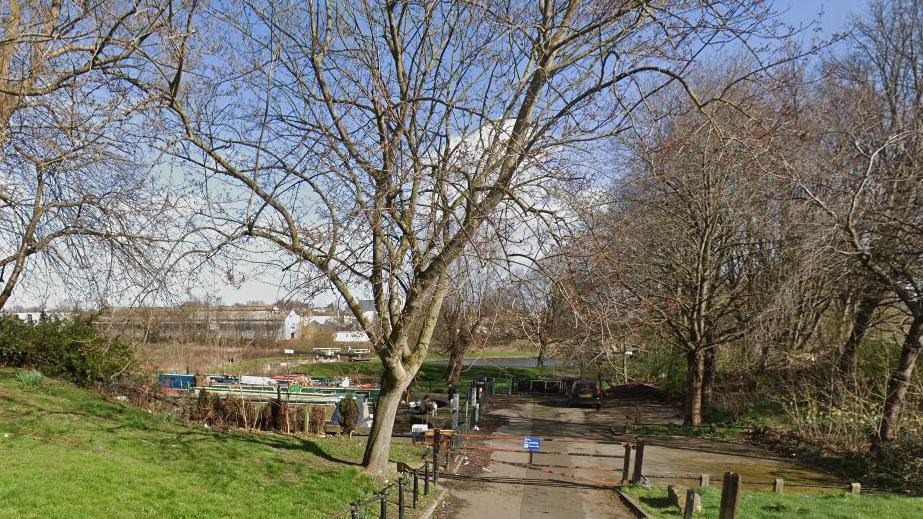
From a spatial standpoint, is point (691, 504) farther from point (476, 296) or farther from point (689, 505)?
point (476, 296)

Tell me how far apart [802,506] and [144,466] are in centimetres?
998

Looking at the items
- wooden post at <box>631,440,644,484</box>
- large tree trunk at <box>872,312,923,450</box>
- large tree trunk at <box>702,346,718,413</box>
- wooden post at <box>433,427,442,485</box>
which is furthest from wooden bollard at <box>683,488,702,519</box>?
large tree trunk at <box>702,346,718,413</box>

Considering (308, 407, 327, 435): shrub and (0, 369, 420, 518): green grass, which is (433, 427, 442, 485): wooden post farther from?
(308, 407, 327, 435): shrub

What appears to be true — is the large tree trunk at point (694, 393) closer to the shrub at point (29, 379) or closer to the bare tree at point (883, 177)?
the bare tree at point (883, 177)

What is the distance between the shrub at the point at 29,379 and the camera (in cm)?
1426

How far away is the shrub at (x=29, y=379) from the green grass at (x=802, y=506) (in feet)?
40.8

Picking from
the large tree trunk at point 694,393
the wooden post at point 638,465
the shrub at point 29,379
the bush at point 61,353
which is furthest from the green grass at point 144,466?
the large tree trunk at point 694,393

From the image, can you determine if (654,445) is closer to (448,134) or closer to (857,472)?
(857,472)

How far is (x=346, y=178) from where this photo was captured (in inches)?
381

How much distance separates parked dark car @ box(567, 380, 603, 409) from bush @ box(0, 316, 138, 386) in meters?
19.4

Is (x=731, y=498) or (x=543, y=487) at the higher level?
(x=731, y=498)

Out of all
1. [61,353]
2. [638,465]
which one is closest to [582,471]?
[638,465]

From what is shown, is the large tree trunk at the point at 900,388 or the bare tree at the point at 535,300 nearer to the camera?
the bare tree at the point at 535,300

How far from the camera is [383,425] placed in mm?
11977
